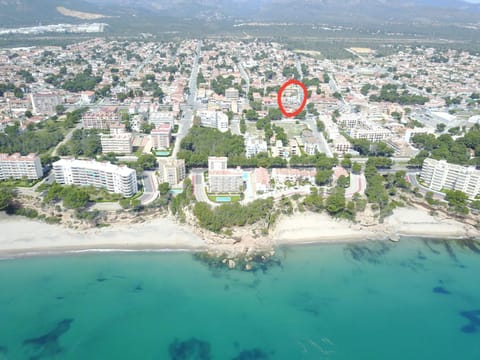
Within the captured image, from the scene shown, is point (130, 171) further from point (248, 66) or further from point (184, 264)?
point (248, 66)

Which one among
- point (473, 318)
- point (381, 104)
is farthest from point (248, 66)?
point (473, 318)

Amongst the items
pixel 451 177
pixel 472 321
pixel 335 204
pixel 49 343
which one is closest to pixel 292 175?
pixel 335 204

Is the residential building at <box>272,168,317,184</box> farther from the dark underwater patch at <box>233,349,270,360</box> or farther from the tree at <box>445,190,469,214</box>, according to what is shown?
the dark underwater patch at <box>233,349,270,360</box>

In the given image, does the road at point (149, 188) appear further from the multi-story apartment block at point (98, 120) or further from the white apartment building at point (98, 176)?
the multi-story apartment block at point (98, 120)

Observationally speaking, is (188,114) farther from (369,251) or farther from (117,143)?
(369,251)

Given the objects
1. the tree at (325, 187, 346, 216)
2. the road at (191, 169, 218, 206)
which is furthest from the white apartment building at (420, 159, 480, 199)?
the road at (191, 169, 218, 206)

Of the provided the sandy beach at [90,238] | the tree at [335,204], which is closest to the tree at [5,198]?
the sandy beach at [90,238]

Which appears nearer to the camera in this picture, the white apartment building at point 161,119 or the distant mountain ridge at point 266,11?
the white apartment building at point 161,119
